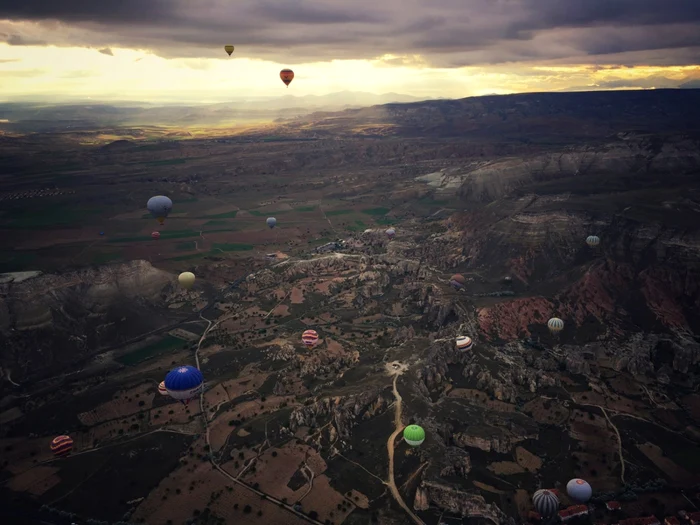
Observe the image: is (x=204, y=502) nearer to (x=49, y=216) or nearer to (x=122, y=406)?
(x=122, y=406)

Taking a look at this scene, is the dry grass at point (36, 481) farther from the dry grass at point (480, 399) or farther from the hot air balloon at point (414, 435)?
the dry grass at point (480, 399)

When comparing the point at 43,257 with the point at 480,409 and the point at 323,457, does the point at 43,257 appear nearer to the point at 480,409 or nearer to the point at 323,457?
the point at 323,457

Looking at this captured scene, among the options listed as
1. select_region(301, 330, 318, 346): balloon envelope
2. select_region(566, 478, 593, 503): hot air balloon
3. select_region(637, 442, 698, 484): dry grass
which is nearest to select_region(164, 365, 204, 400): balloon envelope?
select_region(301, 330, 318, 346): balloon envelope

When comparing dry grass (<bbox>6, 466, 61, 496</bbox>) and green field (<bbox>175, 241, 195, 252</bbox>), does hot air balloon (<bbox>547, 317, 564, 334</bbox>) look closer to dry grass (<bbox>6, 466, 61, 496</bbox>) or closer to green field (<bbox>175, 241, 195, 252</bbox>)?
dry grass (<bbox>6, 466, 61, 496</bbox>)

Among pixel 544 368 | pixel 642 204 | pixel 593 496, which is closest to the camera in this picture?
pixel 593 496

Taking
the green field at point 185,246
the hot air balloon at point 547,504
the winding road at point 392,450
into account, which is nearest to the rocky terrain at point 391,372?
the winding road at point 392,450

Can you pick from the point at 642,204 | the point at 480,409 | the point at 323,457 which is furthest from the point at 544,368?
the point at 642,204
